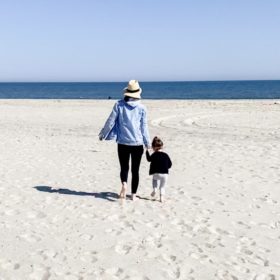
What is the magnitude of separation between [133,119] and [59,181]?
2.62m

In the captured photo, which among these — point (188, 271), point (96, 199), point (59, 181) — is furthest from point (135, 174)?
point (188, 271)

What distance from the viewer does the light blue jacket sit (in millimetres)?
6941

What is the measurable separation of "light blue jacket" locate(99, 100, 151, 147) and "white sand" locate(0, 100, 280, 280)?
1041mm

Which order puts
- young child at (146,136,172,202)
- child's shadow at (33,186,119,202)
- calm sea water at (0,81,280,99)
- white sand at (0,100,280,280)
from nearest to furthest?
white sand at (0,100,280,280) < young child at (146,136,172,202) < child's shadow at (33,186,119,202) < calm sea water at (0,81,280,99)

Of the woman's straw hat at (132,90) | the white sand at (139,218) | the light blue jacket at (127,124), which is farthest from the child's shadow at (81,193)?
the woman's straw hat at (132,90)

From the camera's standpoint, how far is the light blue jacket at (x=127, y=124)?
6941mm

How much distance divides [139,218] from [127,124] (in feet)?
4.86

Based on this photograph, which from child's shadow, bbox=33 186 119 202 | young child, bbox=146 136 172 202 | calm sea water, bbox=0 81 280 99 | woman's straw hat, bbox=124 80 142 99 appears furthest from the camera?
calm sea water, bbox=0 81 280 99

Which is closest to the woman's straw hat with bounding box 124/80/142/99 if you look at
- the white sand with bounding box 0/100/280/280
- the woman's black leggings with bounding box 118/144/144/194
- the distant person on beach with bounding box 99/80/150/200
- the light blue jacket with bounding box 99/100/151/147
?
the distant person on beach with bounding box 99/80/150/200

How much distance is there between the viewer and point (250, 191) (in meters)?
8.05

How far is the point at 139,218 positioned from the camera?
6.36 m

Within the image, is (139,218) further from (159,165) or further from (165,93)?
(165,93)

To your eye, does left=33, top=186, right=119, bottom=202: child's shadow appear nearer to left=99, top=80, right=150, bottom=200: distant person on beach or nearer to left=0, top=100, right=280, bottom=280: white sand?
left=0, top=100, right=280, bottom=280: white sand

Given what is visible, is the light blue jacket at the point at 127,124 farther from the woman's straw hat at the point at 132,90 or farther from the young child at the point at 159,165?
the young child at the point at 159,165
